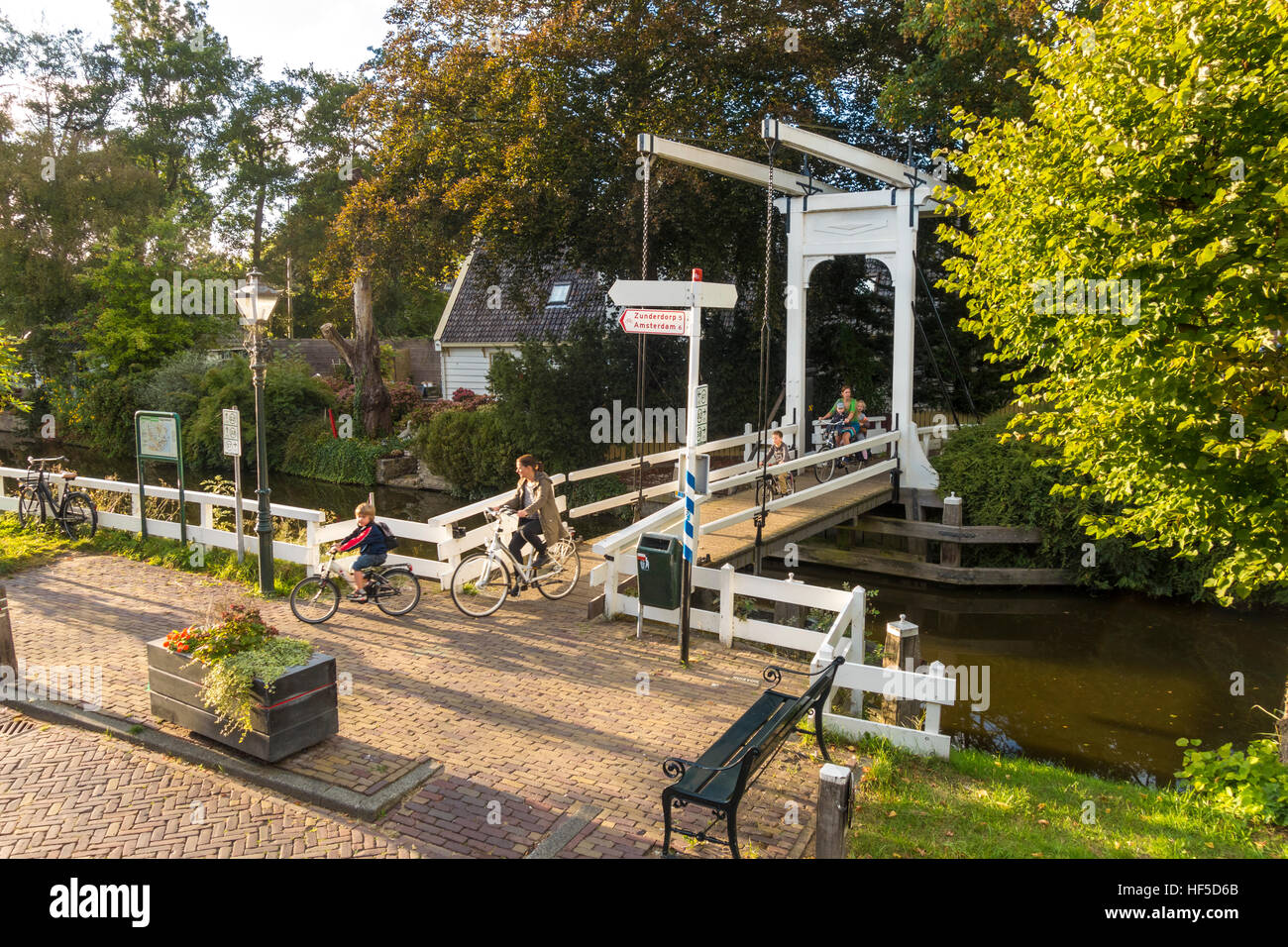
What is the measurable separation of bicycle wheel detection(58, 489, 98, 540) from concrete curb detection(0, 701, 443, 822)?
282 inches

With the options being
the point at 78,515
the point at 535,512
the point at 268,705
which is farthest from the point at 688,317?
the point at 78,515

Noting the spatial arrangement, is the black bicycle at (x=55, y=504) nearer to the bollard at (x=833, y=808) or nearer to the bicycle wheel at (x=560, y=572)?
the bicycle wheel at (x=560, y=572)

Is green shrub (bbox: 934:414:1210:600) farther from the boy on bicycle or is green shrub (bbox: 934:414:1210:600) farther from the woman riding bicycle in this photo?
the woman riding bicycle

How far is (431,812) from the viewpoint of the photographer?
18.5 feet

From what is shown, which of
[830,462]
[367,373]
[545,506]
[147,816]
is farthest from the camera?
[367,373]

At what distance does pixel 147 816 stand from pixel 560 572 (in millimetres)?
5425

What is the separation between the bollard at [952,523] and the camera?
51.8 ft

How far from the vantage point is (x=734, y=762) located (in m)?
5.36

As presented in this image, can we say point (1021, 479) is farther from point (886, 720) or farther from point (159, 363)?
point (159, 363)

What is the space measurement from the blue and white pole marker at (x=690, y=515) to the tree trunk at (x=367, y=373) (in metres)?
21.5

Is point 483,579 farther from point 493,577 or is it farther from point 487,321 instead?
point 487,321
